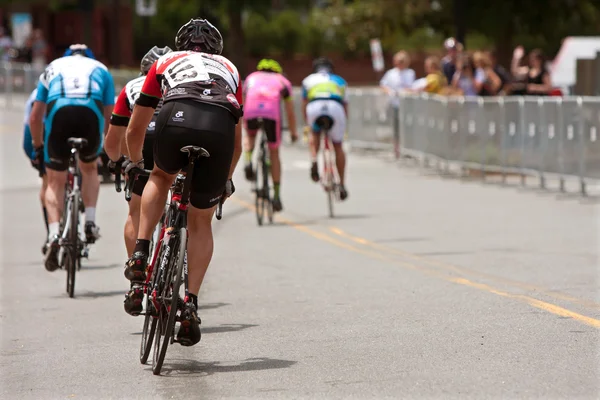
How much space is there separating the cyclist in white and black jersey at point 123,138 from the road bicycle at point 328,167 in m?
8.06

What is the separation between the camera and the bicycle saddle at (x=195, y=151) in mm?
7965

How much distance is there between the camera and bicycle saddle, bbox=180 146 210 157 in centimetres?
796

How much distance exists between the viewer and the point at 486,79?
2545cm

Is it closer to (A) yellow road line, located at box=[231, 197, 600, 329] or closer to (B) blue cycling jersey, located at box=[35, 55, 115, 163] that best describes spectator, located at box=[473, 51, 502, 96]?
(A) yellow road line, located at box=[231, 197, 600, 329]

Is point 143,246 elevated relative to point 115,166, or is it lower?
lower

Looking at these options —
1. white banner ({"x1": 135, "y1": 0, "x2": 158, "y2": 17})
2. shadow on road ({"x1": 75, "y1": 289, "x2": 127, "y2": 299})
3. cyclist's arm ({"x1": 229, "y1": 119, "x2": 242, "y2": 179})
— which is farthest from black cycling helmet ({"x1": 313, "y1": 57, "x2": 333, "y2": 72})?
white banner ({"x1": 135, "y1": 0, "x2": 158, "y2": 17})

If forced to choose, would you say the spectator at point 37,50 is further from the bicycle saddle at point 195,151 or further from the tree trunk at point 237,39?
the bicycle saddle at point 195,151

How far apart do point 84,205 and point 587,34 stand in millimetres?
36862

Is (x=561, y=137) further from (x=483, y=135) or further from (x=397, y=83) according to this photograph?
(x=397, y=83)

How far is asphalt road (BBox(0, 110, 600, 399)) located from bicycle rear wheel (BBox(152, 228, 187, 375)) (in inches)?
5.2

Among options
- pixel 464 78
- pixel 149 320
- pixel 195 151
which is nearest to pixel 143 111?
pixel 195 151

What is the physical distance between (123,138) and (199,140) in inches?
71.8

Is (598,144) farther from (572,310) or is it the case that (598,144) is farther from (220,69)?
(220,69)

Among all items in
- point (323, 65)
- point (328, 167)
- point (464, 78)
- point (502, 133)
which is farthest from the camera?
point (464, 78)
